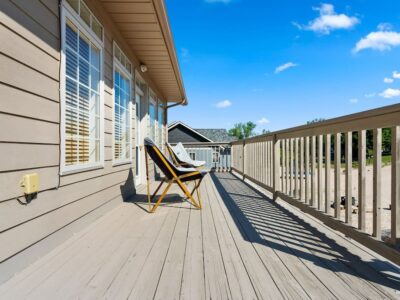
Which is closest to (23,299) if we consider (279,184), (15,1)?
(15,1)

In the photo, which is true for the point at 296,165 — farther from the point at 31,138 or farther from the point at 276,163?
the point at 31,138

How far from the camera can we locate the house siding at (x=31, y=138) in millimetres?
1430

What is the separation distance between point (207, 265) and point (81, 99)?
5.92 feet

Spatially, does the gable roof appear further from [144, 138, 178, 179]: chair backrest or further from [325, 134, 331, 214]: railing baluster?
[325, 134, 331, 214]: railing baluster

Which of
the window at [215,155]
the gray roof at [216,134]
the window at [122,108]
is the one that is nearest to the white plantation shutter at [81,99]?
the window at [122,108]

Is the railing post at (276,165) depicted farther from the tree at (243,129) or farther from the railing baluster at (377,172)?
the tree at (243,129)

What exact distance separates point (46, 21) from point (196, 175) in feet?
6.59

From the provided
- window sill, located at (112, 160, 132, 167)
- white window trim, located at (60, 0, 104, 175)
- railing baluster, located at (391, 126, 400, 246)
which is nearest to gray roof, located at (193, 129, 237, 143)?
window sill, located at (112, 160, 132, 167)

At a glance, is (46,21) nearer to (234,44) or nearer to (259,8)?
(259,8)

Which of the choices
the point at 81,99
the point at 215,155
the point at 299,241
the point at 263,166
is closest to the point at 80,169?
the point at 81,99

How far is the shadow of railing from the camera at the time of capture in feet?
5.07

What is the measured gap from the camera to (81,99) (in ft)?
7.89

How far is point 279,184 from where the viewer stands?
3.51m

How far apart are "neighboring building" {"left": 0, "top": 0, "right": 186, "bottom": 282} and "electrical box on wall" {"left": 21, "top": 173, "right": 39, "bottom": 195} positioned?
0.08 feet
